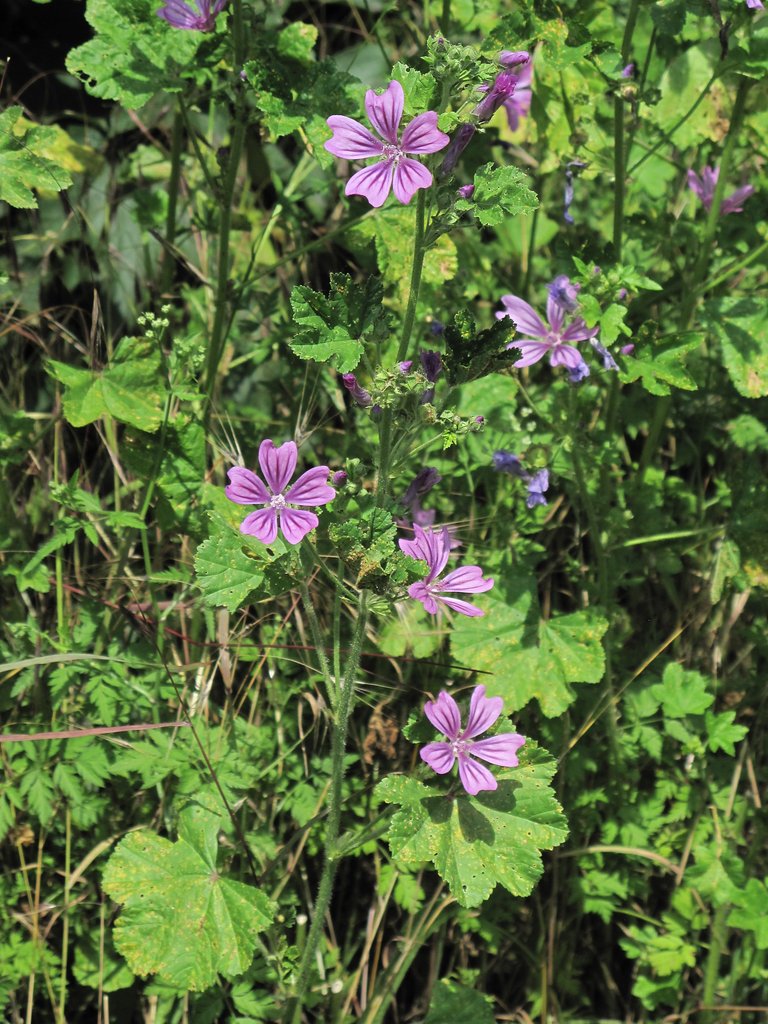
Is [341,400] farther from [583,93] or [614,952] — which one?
[614,952]

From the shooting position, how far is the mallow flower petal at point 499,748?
2344mm

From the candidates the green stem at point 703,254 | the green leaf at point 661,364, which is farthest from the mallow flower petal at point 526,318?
the green stem at point 703,254

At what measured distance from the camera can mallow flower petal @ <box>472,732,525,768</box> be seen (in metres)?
2.34

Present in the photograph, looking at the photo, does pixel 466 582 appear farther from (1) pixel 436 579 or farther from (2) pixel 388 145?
(2) pixel 388 145

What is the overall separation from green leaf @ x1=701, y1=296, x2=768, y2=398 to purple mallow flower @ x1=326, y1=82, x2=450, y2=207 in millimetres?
1499

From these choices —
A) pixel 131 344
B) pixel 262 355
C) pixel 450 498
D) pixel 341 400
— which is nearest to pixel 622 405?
pixel 450 498

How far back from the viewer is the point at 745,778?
11.4ft

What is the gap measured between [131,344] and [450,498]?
115 cm

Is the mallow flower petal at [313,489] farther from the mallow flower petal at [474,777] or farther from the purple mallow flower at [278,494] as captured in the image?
the mallow flower petal at [474,777]

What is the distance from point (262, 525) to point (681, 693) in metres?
1.59

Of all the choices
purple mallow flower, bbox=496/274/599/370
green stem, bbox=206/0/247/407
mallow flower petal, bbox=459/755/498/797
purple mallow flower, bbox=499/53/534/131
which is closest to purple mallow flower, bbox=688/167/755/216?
purple mallow flower, bbox=499/53/534/131

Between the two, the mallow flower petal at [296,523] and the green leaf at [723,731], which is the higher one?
the mallow flower petal at [296,523]

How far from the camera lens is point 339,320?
2.10m

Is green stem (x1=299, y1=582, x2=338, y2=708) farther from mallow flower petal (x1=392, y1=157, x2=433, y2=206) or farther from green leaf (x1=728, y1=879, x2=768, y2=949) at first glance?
green leaf (x1=728, y1=879, x2=768, y2=949)
